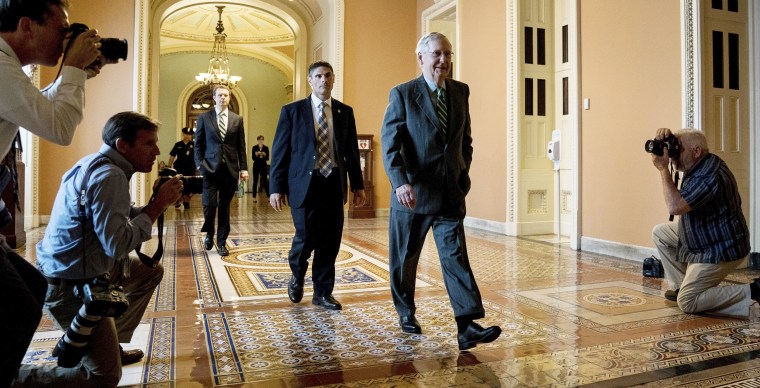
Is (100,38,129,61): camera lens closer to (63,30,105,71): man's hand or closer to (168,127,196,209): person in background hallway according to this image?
(63,30,105,71): man's hand

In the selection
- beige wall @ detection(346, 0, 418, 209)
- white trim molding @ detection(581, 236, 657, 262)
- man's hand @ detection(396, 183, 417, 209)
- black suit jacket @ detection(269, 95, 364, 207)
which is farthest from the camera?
beige wall @ detection(346, 0, 418, 209)

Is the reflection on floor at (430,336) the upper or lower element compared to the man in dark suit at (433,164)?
lower

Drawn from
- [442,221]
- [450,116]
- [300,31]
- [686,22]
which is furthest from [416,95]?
[300,31]

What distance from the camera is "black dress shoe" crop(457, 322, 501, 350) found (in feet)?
7.27

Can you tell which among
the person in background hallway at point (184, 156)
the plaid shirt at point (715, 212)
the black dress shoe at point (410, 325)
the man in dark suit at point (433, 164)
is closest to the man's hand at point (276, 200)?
the man in dark suit at point (433, 164)

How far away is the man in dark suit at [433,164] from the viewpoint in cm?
237

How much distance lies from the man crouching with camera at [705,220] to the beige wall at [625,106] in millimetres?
1600

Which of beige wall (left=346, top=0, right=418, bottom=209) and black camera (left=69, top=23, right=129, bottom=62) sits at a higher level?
beige wall (left=346, top=0, right=418, bottom=209)

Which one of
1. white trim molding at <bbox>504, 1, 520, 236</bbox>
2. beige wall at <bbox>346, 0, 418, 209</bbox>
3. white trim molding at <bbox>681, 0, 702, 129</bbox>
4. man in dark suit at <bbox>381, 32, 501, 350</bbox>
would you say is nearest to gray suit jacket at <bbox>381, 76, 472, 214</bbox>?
man in dark suit at <bbox>381, 32, 501, 350</bbox>

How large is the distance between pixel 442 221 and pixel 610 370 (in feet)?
2.99

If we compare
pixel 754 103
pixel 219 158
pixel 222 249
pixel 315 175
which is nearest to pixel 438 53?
pixel 315 175

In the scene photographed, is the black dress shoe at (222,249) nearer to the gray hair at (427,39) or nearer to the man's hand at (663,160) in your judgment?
the gray hair at (427,39)

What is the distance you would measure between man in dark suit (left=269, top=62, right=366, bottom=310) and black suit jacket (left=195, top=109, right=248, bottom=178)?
6.85ft

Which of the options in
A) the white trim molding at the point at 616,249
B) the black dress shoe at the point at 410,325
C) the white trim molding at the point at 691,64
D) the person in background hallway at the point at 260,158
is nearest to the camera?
the black dress shoe at the point at 410,325
